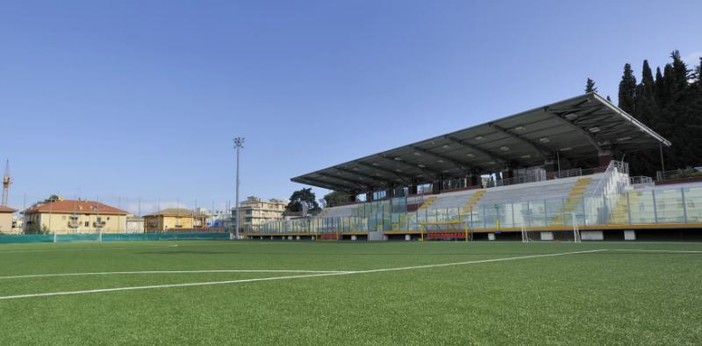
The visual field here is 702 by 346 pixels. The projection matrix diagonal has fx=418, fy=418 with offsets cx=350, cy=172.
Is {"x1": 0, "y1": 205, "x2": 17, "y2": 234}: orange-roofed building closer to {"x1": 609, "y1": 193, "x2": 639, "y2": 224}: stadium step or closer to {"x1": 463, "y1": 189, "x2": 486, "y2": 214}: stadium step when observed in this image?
{"x1": 463, "y1": 189, "x2": 486, "y2": 214}: stadium step

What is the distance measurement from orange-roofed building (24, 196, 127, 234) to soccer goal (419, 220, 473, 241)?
67042 mm

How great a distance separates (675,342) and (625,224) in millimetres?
24397

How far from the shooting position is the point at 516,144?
125 feet

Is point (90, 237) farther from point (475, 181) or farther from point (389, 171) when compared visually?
point (475, 181)

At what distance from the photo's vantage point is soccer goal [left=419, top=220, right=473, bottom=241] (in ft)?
98.6

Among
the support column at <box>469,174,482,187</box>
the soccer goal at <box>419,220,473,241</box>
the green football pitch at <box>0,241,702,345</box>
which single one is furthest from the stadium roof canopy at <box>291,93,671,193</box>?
the green football pitch at <box>0,241,702,345</box>

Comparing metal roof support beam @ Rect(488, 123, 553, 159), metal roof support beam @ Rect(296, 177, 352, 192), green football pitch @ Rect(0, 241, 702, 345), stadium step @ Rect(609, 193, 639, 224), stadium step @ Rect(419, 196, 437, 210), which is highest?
Result: metal roof support beam @ Rect(488, 123, 553, 159)

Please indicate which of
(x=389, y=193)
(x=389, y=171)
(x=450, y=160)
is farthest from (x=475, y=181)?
(x=389, y=193)

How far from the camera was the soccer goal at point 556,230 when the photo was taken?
987 inches

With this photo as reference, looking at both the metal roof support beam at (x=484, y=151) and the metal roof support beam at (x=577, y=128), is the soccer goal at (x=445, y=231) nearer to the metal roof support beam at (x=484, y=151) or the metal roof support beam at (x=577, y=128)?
the metal roof support beam at (x=484, y=151)

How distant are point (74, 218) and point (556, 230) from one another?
87.3 metres

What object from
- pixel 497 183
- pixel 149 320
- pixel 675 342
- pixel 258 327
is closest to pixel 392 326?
pixel 258 327

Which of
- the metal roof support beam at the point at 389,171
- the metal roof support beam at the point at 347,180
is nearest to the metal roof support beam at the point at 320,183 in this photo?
the metal roof support beam at the point at 347,180

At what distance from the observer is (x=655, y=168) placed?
49.4m
